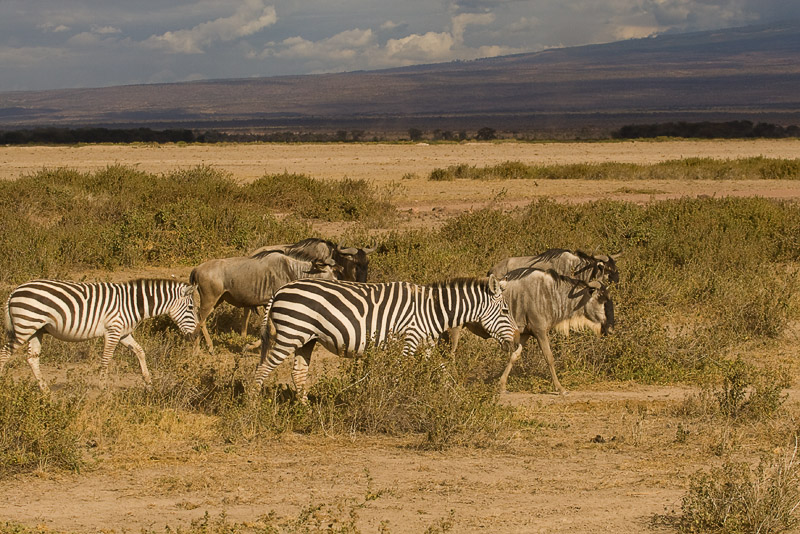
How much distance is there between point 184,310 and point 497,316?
3121mm

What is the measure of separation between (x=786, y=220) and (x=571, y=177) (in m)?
13.0

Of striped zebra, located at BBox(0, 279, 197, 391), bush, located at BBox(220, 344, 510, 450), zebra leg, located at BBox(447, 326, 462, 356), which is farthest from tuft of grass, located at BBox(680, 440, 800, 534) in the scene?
striped zebra, located at BBox(0, 279, 197, 391)

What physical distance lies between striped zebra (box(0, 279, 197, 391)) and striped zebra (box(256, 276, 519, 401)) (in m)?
1.38

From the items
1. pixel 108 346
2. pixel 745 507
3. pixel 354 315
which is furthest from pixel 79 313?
pixel 745 507

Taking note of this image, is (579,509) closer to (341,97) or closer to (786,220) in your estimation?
(786,220)

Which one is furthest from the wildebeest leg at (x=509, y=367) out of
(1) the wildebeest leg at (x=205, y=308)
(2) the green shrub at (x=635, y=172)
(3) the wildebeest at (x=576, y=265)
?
(2) the green shrub at (x=635, y=172)

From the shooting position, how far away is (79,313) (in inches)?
344

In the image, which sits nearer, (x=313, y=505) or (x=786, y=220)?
(x=313, y=505)

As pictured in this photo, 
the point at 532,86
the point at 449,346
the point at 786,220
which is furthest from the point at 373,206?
the point at 532,86

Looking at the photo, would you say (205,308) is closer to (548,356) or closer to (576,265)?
(548,356)

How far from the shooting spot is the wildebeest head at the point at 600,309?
949 centimetres

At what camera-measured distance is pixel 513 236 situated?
47.3ft

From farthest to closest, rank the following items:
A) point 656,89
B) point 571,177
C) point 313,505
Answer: point 656,89 < point 571,177 < point 313,505

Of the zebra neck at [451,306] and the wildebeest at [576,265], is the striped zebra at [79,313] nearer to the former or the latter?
the zebra neck at [451,306]
